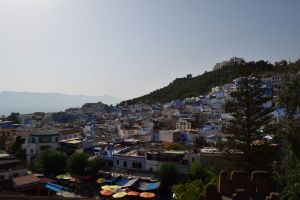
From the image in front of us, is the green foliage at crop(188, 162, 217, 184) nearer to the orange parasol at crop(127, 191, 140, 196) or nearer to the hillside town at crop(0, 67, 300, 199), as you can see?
the hillside town at crop(0, 67, 300, 199)

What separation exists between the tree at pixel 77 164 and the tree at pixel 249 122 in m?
17.8

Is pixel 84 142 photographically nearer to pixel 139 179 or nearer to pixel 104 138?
pixel 104 138

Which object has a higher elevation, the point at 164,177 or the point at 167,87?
the point at 167,87

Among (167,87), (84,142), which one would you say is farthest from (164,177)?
(167,87)

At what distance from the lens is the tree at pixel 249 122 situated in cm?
2180

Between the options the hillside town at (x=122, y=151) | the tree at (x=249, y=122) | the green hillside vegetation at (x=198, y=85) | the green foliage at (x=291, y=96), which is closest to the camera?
the green foliage at (x=291, y=96)

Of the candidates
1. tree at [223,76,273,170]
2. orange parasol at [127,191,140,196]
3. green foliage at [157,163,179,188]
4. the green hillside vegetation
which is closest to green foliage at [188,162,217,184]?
green foliage at [157,163,179,188]

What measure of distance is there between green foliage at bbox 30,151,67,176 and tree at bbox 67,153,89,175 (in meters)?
2.30

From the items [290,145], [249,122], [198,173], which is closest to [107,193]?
[198,173]

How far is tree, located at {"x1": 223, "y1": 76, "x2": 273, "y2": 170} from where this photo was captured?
21797mm

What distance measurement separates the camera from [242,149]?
21938 mm

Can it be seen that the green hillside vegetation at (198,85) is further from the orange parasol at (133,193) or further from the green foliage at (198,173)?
the orange parasol at (133,193)

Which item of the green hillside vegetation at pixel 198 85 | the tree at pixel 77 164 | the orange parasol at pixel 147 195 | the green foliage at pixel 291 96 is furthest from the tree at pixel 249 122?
the green hillside vegetation at pixel 198 85

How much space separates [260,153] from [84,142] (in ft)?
95.5
